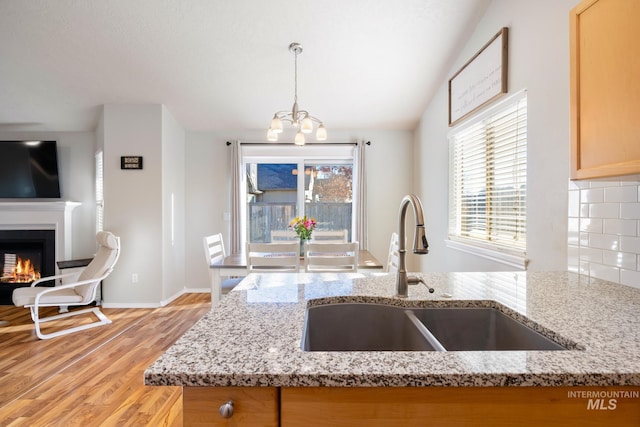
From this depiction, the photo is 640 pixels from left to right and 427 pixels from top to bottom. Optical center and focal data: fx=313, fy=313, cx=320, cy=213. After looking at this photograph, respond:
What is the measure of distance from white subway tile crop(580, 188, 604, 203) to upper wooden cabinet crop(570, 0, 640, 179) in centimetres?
39

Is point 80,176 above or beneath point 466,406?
above

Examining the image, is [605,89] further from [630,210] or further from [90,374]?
[90,374]

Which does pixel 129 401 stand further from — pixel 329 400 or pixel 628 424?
pixel 628 424

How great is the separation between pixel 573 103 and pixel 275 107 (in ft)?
10.5

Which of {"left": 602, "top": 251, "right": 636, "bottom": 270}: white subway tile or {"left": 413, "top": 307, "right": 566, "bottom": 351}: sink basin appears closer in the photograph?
{"left": 413, "top": 307, "right": 566, "bottom": 351}: sink basin

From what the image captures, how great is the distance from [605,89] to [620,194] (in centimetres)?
51

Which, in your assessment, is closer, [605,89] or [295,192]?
[605,89]

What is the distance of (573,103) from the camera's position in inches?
40.1

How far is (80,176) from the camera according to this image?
419cm

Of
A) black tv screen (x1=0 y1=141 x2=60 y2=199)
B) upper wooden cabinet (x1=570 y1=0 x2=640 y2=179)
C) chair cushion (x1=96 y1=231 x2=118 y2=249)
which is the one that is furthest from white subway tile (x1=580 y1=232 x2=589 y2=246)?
black tv screen (x1=0 y1=141 x2=60 y2=199)

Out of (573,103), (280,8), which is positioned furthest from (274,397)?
(280,8)

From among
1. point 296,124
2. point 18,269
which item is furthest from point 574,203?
point 18,269

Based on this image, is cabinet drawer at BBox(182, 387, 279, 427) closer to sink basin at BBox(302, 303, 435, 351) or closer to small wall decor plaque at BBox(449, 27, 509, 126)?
sink basin at BBox(302, 303, 435, 351)

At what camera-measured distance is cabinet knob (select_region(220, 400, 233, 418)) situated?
0.56 metres
